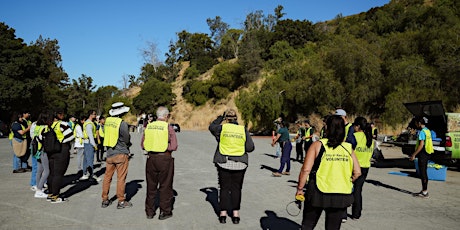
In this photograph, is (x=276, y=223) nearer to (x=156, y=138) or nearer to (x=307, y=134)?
(x=156, y=138)

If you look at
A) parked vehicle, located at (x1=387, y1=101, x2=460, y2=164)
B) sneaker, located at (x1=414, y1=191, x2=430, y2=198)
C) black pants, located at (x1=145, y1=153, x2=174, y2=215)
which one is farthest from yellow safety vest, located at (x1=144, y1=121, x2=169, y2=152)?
parked vehicle, located at (x1=387, y1=101, x2=460, y2=164)

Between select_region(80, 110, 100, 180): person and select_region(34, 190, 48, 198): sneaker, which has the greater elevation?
select_region(80, 110, 100, 180): person

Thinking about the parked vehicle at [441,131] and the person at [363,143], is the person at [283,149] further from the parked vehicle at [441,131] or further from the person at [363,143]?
the parked vehicle at [441,131]

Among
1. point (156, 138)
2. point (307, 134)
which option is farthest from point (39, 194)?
point (307, 134)

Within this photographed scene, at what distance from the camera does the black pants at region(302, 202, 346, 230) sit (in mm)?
4023

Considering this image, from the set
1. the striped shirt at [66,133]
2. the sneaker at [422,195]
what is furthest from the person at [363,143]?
the striped shirt at [66,133]

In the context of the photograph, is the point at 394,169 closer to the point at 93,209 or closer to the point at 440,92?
the point at 93,209

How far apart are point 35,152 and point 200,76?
2825 inches

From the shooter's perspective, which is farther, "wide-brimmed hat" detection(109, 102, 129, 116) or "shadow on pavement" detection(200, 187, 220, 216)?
"shadow on pavement" detection(200, 187, 220, 216)

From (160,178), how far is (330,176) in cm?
329

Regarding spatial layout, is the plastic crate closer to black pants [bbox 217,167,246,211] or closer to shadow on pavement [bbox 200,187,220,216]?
shadow on pavement [bbox 200,187,220,216]

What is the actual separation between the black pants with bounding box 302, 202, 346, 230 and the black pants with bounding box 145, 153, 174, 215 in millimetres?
2887

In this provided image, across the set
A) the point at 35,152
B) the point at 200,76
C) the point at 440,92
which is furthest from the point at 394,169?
the point at 200,76

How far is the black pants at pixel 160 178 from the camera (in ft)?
20.5
